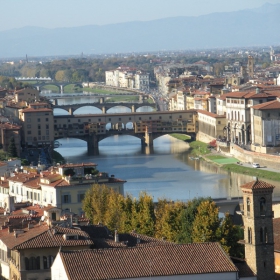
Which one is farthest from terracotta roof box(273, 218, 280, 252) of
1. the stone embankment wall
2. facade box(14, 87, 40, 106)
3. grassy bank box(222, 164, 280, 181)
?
facade box(14, 87, 40, 106)

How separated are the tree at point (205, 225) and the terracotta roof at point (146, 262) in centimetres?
419

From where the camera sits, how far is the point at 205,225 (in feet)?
57.5

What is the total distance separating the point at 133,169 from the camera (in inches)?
1516

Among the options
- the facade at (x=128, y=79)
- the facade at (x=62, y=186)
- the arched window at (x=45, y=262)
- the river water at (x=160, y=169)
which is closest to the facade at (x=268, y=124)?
the river water at (x=160, y=169)

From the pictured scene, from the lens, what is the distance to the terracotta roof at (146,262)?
12.3m

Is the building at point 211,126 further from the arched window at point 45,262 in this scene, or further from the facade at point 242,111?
the arched window at point 45,262

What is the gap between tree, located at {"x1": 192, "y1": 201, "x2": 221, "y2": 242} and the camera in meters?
17.3

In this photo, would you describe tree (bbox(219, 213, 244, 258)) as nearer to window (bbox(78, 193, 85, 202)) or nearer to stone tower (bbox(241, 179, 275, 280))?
stone tower (bbox(241, 179, 275, 280))

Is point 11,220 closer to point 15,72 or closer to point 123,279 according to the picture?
point 123,279

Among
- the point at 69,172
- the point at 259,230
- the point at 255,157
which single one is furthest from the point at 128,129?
the point at 259,230

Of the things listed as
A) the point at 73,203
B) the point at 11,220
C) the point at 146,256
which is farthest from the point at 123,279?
the point at 73,203

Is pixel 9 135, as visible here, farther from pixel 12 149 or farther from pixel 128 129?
pixel 128 129

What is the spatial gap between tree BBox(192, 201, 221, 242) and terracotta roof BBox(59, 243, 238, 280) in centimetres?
419

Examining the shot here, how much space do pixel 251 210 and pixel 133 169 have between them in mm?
24647
